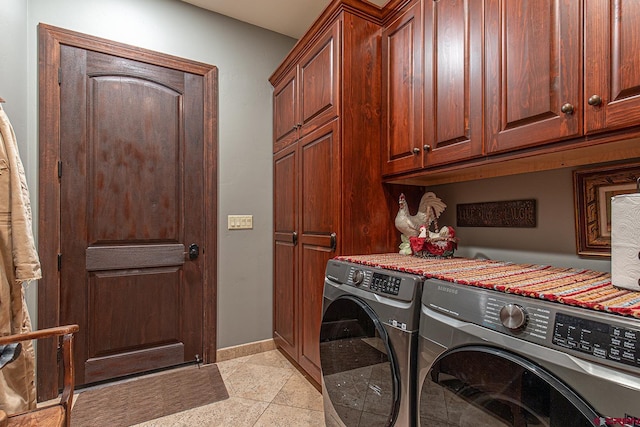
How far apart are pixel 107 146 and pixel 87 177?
0.79 ft

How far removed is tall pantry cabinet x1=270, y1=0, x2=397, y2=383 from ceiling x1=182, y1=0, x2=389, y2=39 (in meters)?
0.42

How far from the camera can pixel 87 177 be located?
6.52 ft

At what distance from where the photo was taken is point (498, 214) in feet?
5.06

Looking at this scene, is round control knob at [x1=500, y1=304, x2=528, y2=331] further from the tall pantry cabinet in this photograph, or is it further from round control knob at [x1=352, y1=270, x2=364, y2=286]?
the tall pantry cabinet

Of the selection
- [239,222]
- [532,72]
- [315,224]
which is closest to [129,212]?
[239,222]

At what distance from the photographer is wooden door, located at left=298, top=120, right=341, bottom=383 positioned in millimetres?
1704

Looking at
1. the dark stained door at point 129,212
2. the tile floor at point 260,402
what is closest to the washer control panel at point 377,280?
the tile floor at point 260,402

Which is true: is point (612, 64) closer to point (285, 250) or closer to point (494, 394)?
point (494, 394)

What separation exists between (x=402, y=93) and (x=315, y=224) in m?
0.89

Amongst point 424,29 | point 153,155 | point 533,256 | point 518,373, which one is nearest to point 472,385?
point 518,373

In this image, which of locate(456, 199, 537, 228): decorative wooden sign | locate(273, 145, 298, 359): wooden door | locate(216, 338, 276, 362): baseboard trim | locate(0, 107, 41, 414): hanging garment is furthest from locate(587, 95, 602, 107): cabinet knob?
locate(216, 338, 276, 362): baseboard trim

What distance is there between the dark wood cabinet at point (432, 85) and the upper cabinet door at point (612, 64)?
1.16 feet

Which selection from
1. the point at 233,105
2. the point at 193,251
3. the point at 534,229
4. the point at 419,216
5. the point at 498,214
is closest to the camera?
the point at 534,229

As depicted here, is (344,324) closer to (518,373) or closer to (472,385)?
(472,385)
